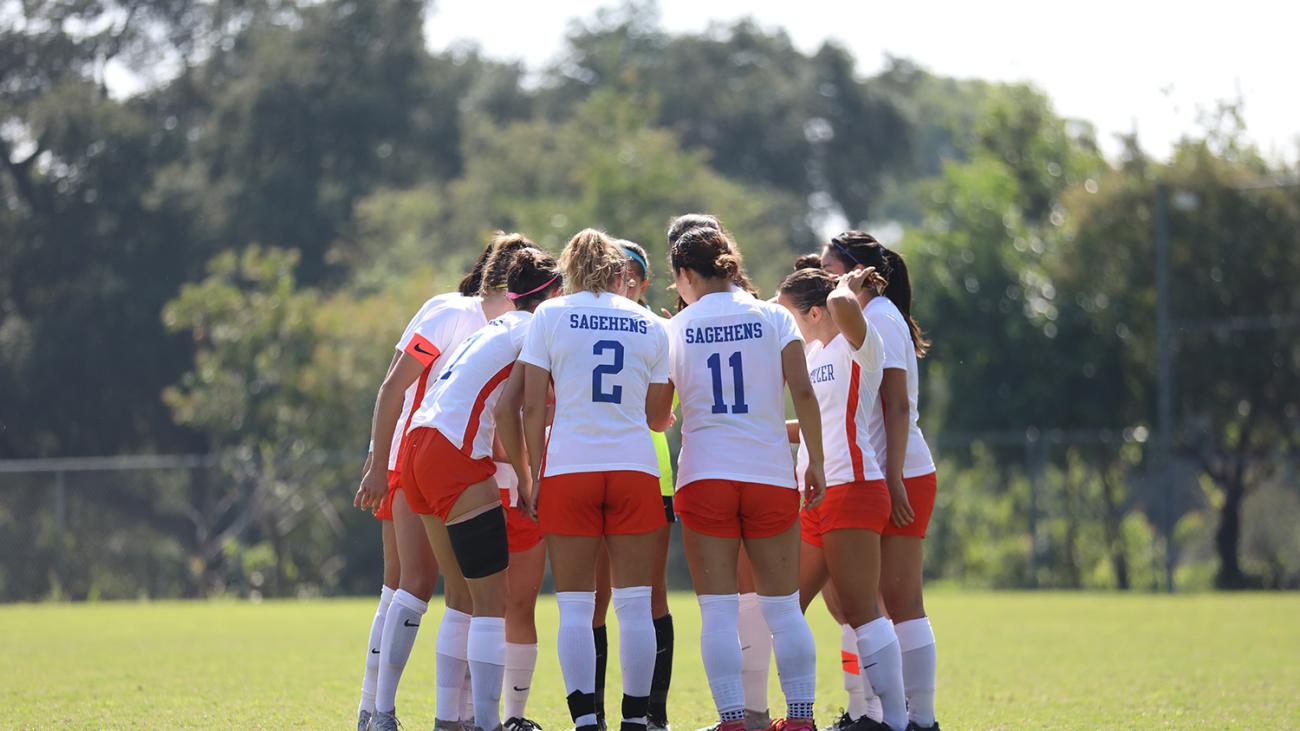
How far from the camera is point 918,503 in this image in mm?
6793

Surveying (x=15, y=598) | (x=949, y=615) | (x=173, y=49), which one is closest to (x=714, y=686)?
(x=949, y=615)

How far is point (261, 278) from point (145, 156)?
35.6 feet

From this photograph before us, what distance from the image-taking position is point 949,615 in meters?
17.5

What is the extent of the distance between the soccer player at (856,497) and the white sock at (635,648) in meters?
0.86

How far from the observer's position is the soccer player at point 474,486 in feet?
20.8

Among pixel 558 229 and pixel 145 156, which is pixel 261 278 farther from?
pixel 145 156

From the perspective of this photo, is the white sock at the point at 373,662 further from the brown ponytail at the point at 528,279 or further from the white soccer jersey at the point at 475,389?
the brown ponytail at the point at 528,279

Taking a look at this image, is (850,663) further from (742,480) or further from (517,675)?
(517,675)

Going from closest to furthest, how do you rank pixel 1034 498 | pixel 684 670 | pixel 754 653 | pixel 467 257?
1. pixel 754 653
2. pixel 684 670
3. pixel 1034 498
4. pixel 467 257

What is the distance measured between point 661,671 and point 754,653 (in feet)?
1.61

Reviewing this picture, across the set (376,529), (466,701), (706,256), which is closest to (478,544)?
(466,701)

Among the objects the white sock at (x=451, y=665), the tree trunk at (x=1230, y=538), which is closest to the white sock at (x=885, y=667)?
the white sock at (x=451, y=665)

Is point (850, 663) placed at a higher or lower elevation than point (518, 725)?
higher

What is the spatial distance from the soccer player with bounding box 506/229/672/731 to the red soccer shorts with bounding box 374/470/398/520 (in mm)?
840
